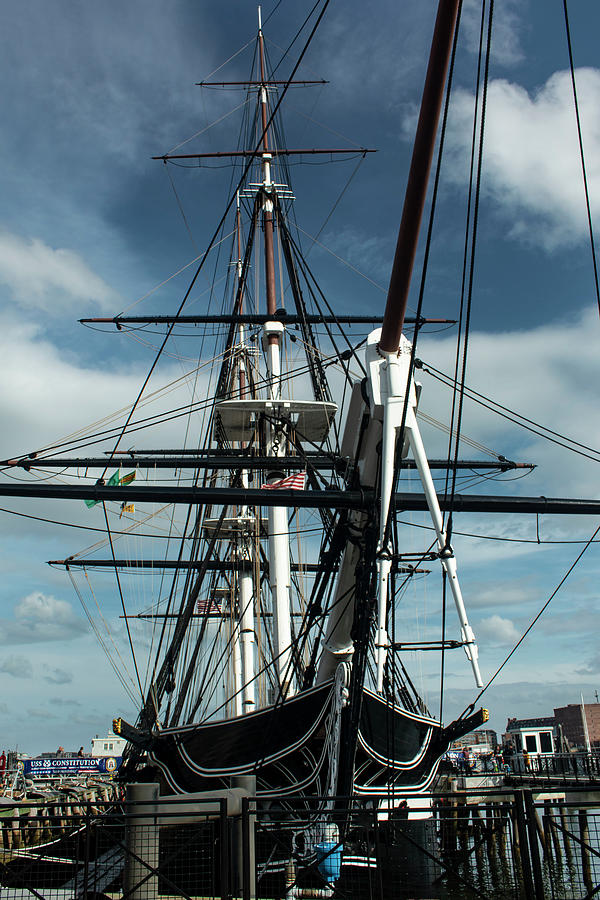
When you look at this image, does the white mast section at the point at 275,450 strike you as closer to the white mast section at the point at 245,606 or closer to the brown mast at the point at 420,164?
the white mast section at the point at 245,606

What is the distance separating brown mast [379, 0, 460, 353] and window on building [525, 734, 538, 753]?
137ft

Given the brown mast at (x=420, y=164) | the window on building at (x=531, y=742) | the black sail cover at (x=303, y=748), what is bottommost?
the black sail cover at (x=303, y=748)

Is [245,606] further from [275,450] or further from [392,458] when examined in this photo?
[392,458]

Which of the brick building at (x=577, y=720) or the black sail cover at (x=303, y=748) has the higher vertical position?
the brick building at (x=577, y=720)

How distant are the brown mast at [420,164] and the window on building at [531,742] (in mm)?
41838

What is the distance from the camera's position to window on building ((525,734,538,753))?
4461 centimetres

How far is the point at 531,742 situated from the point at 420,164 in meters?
44.7

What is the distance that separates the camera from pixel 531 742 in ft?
148

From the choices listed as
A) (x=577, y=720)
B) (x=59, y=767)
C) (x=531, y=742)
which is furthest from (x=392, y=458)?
(x=577, y=720)

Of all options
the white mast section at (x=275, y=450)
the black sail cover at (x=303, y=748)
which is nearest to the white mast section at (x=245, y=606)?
the white mast section at (x=275, y=450)

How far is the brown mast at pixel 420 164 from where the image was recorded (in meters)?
6.38

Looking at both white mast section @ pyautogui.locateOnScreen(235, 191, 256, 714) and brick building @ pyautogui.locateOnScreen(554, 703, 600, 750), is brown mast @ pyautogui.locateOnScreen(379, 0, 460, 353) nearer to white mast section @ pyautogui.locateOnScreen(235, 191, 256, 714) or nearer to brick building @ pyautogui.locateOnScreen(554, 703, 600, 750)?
white mast section @ pyautogui.locateOnScreen(235, 191, 256, 714)

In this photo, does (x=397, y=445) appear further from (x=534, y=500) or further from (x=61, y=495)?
(x=61, y=495)

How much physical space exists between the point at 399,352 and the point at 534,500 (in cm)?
327
